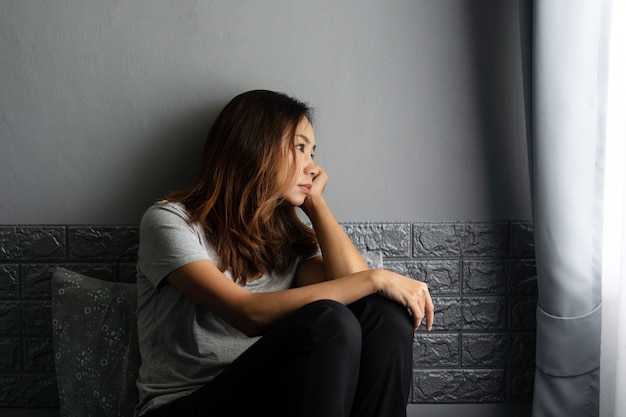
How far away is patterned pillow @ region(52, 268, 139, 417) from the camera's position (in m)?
1.56

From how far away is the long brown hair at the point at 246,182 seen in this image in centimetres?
155

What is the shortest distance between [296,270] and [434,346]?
1.63ft

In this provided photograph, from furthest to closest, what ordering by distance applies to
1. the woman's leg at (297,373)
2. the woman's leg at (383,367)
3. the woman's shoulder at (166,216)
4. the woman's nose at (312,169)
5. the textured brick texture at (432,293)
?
the textured brick texture at (432,293), the woman's nose at (312,169), the woman's shoulder at (166,216), the woman's leg at (383,367), the woman's leg at (297,373)

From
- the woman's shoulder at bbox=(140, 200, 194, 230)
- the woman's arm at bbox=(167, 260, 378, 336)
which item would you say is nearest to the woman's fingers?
the woman's arm at bbox=(167, 260, 378, 336)

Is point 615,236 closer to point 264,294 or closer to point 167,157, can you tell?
point 264,294

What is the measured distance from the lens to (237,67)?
1768 millimetres

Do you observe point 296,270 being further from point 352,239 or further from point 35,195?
point 35,195

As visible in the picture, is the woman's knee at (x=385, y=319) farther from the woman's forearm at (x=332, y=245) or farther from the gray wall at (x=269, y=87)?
the gray wall at (x=269, y=87)

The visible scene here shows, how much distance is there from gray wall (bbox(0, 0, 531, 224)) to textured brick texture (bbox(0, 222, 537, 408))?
0.06m

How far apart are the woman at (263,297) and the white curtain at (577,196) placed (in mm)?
417

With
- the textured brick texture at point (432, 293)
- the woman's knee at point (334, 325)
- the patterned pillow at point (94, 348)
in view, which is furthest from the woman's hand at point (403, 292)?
the patterned pillow at point (94, 348)

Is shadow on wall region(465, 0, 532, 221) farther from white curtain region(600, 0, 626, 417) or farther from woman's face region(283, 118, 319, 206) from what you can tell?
woman's face region(283, 118, 319, 206)

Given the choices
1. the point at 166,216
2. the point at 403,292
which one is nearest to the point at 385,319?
the point at 403,292

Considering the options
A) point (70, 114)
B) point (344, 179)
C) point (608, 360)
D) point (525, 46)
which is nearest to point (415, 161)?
point (344, 179)
